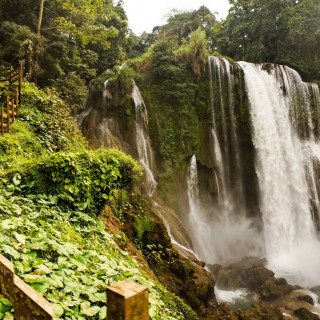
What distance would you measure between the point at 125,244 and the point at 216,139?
41.9 ft

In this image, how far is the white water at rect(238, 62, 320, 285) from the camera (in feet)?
50.2

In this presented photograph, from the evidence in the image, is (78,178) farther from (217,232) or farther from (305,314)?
(217,232)

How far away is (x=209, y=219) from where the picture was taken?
15.6 meters

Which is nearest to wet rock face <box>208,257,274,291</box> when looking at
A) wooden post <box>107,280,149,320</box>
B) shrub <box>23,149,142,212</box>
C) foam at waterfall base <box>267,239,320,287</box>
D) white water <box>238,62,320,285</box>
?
foam at waterfall base <box>267,239,320,287</box>

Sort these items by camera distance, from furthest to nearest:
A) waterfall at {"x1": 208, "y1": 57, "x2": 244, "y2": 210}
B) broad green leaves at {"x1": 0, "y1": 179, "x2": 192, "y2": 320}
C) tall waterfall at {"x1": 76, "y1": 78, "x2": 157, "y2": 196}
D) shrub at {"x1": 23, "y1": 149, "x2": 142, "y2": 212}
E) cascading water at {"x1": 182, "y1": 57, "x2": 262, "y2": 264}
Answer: waterfall at {"x1": 208, "y1": 57, "x2": 244, "y2": 210} → cascading water at {"x1": 182, "y1": 57, "x2": 262, "y2": 264} → tall waterfall at {"x1": 76, "y1": 78, "x2": 157, "y2": 196} → shrub at {"x1": 23, "y1": 149, "x2": 142, "y2": 212} → broad green leaves at {"x1": 0, "y1": 179, "x2": 192, "y2": 320}

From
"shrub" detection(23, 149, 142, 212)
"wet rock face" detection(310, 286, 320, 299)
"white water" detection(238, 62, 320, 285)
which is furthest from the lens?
"white water" detection(238, 62, 320, 285)

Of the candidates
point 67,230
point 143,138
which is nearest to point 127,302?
point 67,230

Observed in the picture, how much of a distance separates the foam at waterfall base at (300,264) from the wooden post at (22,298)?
1295 centimetres

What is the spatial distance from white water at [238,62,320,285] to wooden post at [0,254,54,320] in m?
14.4

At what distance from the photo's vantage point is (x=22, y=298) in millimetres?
1465

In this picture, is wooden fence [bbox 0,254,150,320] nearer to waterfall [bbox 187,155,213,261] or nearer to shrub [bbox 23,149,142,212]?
shrub [bbox 23,149,142,212]

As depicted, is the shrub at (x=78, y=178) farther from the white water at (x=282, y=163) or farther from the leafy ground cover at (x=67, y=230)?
the white water at (x=282, y=163)

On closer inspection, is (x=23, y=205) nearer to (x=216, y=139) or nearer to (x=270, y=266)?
(x=270, y=266)

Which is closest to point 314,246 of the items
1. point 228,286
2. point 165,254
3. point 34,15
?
point 228,286
